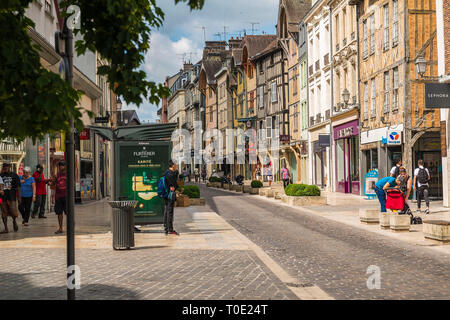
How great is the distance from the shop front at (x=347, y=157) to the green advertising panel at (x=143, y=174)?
67.0 ft

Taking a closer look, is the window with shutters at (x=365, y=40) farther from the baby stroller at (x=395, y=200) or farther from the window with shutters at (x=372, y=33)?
the baby stroller at (x=395, y=200)

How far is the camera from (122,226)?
12992 millimetres

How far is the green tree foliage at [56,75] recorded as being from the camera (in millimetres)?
5477

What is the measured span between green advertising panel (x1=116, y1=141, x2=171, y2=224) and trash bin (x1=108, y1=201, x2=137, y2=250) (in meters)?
4.20

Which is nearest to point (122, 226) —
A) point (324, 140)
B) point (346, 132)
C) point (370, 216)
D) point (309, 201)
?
point (370, 216)

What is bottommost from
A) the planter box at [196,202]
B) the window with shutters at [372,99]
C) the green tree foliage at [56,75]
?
the planter box at [196,202]

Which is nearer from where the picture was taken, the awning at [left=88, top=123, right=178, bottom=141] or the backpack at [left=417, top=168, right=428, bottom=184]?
the awning at [left=88, top=123, right=178, bottom=141]

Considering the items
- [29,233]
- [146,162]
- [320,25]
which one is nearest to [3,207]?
[29,233]

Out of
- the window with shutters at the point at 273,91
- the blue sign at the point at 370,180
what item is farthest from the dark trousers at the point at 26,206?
the window with shutters at the point at 273,91

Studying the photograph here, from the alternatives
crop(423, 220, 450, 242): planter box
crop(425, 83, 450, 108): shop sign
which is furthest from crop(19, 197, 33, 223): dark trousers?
crop(425, 83, 450, 108): shop sign

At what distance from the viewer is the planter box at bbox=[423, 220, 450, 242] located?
44.0 feet

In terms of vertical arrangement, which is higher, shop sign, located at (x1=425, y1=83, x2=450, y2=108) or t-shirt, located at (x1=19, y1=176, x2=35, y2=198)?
shop sign, located at (x1=425, y1=83, x2=450, y2=108)

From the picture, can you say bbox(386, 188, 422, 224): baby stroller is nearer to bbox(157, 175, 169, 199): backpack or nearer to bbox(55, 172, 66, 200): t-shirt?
bbox(157, 175, 169, 199): backpack

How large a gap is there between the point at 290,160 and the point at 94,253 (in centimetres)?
4578
